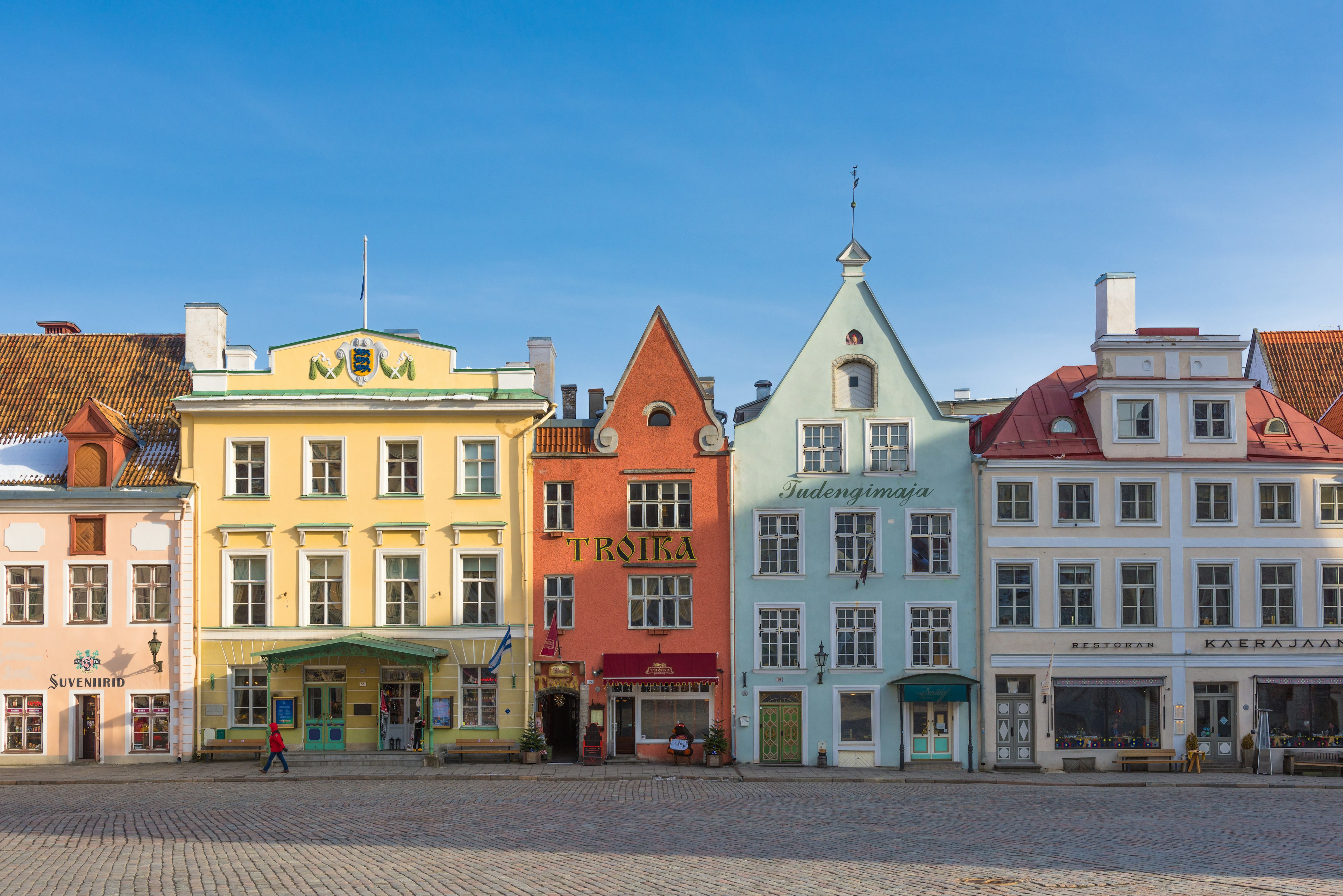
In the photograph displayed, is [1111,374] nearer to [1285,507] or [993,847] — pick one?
[1285,507]

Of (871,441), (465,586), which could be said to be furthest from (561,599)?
(871,441)

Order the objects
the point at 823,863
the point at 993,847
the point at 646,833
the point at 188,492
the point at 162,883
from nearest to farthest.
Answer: the point at 162,883 → the point at 823,863 → the point at 993,847 → the point at 646,833 → the point at 188,492

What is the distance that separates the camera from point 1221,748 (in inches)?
1581

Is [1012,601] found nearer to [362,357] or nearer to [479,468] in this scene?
[479,468]

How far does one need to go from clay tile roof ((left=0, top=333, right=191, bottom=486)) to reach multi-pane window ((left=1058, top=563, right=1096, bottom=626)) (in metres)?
28.4

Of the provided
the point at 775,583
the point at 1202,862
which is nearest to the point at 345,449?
the point at 775,583

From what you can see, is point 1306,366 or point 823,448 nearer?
point 823,448

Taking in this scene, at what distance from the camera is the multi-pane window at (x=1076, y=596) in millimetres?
40438

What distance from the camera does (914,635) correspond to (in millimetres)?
40219

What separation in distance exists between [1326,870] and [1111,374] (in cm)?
2279

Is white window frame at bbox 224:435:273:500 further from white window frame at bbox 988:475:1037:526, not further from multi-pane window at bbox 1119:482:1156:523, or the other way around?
multi-pane window at bbox 1119:482:1156:523

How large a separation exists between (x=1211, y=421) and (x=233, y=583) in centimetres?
3155

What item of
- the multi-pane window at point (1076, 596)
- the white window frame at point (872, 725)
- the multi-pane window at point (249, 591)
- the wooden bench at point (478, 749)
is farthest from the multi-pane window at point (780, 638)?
the multi-pane window at point (249, 591)

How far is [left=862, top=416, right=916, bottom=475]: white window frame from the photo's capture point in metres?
40.6
